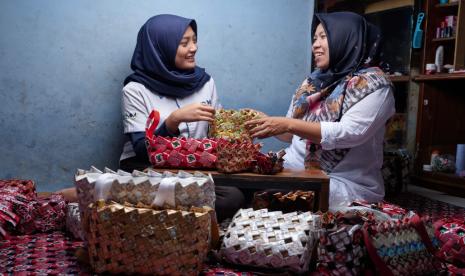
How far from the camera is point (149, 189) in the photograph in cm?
174

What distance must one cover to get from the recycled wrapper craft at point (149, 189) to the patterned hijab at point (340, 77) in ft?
3.05

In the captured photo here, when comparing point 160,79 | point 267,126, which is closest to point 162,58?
point 160,79

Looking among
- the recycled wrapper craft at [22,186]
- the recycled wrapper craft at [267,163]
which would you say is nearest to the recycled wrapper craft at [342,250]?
the recycled wrapper craft at [267,163]

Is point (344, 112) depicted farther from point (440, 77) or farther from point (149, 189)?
point (440, 77)

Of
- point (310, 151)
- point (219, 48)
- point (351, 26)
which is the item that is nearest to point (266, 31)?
point (219, 48)

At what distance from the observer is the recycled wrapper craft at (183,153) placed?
2273 mm

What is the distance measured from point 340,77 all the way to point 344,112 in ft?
0.78

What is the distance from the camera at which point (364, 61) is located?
255 cm

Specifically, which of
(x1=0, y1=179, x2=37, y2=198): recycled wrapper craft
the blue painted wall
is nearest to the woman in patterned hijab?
the blue painted wall

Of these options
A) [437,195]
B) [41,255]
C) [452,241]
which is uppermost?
[452,241]

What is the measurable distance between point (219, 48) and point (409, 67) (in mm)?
2582

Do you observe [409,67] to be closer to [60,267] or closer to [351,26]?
[351,26]

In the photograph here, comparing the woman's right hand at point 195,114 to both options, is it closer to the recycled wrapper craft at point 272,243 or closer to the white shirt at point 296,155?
the white shirt at point 296,155

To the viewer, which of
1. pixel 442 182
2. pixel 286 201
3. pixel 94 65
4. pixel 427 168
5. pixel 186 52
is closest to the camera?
pixel 286 201
